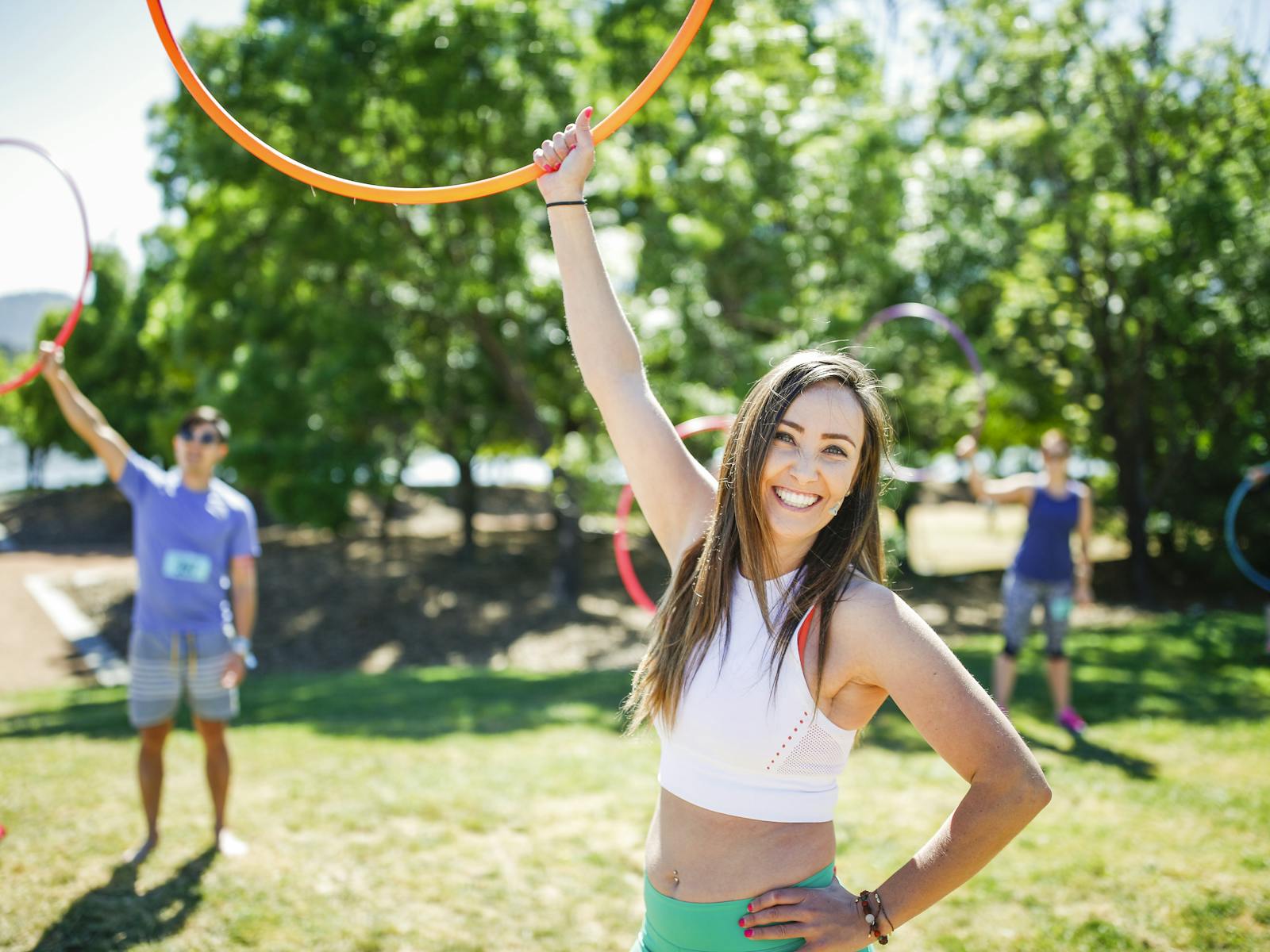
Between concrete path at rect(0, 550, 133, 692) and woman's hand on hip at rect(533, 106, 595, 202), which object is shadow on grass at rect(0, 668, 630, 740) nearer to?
concrete path at rect(0, 550, 133, 692)

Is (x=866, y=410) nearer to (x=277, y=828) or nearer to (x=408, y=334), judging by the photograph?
(x=277, y=828)

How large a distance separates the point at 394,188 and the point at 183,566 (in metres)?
3.05

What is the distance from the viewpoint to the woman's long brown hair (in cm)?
194

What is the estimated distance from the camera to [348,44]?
43.3 feet

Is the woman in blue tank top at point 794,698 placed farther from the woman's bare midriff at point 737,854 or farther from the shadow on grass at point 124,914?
the shadow on grass at point 124,914

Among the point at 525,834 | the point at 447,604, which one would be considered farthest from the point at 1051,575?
the point at 447,604

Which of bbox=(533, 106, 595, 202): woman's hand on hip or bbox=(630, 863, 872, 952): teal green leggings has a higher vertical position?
bbox=(533, 106, 595, 202): woman's hand on hip

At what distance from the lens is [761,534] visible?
1.95 m

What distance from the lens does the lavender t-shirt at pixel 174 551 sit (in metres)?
4.99

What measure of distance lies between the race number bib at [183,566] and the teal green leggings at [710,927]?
3.88 metres

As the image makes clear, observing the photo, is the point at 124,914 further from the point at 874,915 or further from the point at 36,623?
the point at 36,623

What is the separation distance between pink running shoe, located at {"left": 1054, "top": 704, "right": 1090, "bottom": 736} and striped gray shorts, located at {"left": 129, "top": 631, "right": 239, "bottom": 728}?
6032mm

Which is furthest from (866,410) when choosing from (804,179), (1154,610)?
(1154,610)

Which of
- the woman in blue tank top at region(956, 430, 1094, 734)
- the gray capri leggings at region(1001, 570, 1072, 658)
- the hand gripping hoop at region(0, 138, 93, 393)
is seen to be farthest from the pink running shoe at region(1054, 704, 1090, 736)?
the hand gripping hoop at region(0, 138, 93, 393)
